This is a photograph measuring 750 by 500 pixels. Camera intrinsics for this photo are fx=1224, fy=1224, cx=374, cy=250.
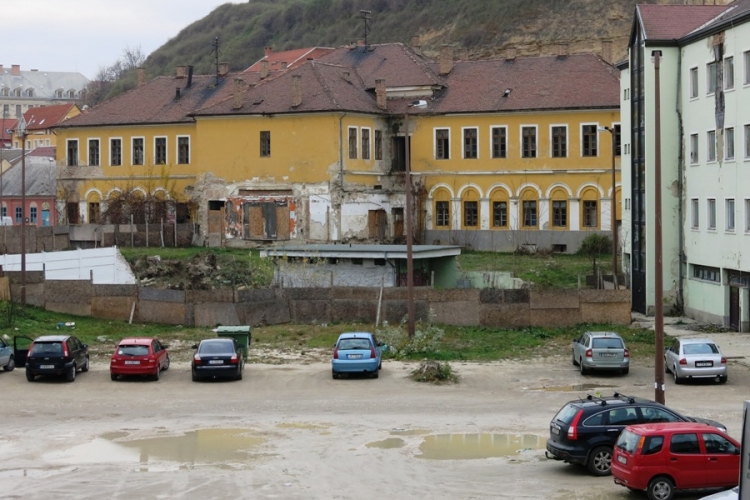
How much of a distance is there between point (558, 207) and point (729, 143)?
2057cm

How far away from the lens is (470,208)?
2530 inches

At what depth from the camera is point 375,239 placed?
62969 millimetres

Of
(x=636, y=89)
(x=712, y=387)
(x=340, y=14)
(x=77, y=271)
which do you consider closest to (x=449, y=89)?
(x=636, y=89)

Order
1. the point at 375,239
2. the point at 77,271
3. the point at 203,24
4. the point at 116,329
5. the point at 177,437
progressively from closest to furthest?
the point at 177,437
the point at 116,329
the point at 77,271
the point at 375,239
the point at 203,24

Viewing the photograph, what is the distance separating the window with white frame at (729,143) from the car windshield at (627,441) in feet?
81.0

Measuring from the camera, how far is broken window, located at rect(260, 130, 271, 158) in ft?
204

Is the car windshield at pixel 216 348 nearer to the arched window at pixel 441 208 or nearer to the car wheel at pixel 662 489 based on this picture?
the car wheel at pixel 662 489

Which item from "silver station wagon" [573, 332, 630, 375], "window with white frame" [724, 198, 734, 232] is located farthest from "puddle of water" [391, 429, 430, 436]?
"window with white frame" [724, 198, 734, 232]

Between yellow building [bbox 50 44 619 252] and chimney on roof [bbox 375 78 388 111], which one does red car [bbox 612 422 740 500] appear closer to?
yellow building [bbox 50 44 619 252]

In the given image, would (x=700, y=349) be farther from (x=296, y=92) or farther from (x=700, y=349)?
(x=296, y=92)

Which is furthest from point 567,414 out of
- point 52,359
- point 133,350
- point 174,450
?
point 52,359

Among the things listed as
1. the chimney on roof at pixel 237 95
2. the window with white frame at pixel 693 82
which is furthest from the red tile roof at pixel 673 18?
the chimney on roof at pixel 237 95

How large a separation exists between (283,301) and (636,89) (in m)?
16.4

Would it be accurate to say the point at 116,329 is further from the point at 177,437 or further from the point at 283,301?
the point at 177,437
